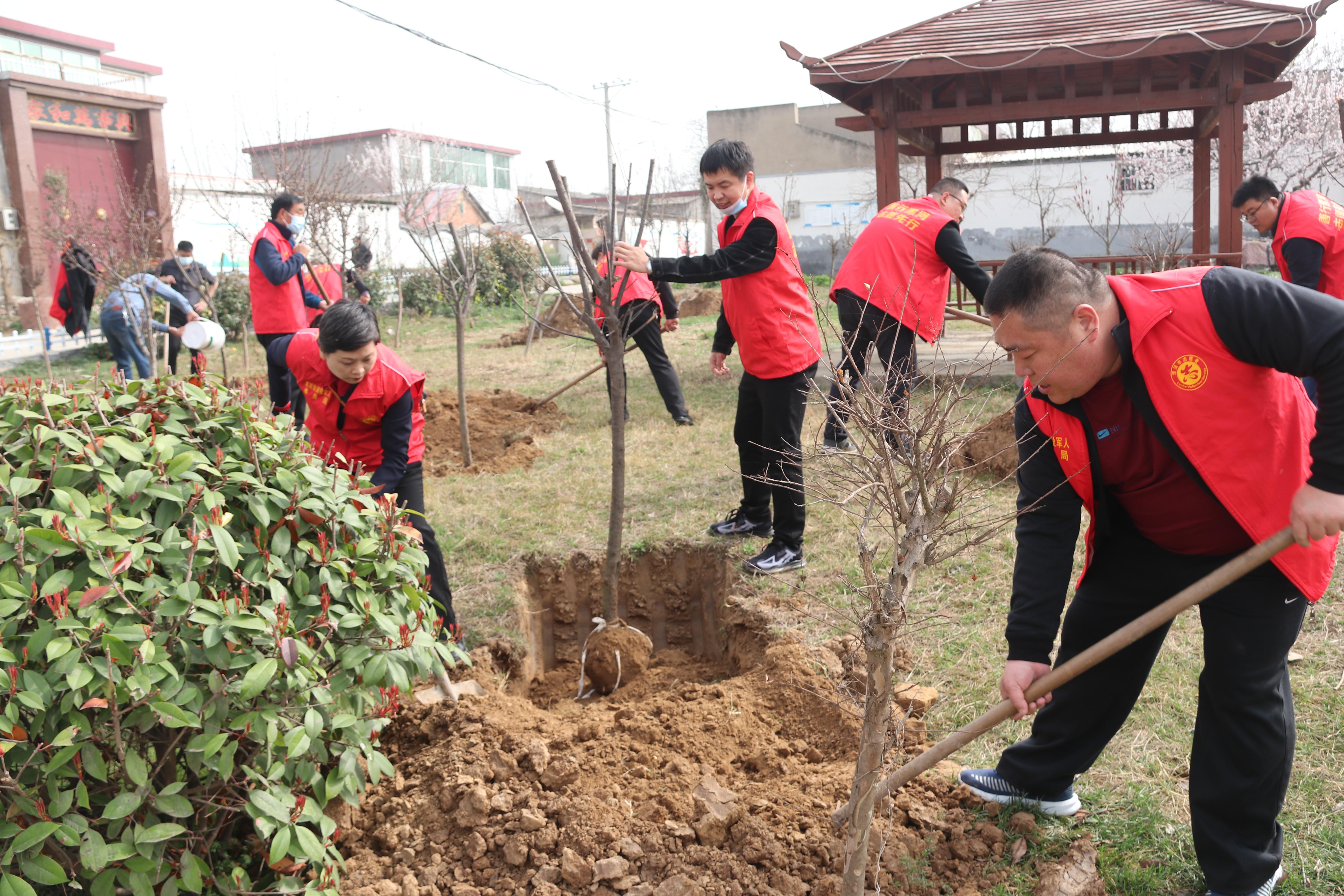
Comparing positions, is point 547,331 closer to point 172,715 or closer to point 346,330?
point 346,330

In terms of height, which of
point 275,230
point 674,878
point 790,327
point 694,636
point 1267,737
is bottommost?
point 694,636

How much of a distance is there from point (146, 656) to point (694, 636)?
308cm

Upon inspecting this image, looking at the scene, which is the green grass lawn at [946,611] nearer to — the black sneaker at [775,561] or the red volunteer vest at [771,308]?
the black sneaker at [775,561]

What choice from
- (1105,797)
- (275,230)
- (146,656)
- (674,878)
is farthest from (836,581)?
(275,230)

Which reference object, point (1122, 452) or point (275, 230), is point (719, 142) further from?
point (275, 230)

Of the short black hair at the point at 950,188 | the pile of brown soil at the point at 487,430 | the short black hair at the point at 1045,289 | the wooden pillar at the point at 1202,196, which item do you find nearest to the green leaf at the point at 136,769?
the short black hair at the point at 1045,289

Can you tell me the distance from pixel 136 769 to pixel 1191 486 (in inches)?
91.1

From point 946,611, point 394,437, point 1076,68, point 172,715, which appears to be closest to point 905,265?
point 946,611

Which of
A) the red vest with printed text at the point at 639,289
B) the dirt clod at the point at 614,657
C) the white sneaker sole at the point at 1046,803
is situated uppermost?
the red vest with printed text at the point at 639,289

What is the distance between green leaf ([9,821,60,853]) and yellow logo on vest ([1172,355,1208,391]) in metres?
2.39

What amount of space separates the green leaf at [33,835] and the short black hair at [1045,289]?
7.06ft

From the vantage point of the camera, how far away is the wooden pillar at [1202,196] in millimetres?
9344

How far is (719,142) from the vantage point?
13.4 ft

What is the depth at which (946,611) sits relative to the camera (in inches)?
139
